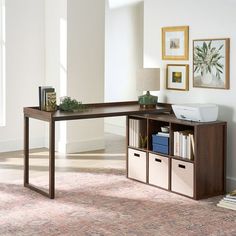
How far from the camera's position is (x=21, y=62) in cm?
723

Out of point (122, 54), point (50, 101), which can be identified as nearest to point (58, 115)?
point (50, 101)

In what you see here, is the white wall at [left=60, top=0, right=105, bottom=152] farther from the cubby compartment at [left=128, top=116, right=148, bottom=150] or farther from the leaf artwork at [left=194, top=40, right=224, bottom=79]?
the leaf artwork at [left=194, top=40, right=224, bottom=79]

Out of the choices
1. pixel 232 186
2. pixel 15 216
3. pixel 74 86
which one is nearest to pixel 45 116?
pixel 15 216

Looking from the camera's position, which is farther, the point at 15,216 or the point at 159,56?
the point at 159,56

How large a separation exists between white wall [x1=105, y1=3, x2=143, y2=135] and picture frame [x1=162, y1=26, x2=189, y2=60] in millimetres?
2569

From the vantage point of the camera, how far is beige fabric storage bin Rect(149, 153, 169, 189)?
16.7 ft

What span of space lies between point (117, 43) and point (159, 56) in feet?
10.0

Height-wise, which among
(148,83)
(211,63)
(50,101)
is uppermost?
(211,63)

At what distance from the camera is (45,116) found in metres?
4.77

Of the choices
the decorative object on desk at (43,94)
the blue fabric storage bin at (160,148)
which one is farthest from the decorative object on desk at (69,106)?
the blue fabric storage bin at (160,148)

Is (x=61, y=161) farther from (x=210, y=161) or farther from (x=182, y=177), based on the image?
(x=210, y=161)

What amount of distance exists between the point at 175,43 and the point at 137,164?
1.32m

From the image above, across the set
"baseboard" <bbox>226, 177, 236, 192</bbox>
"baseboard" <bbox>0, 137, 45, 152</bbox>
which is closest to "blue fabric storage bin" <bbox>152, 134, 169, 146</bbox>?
"baseboard" <bbox>226, 177, 236, 192</bbox>

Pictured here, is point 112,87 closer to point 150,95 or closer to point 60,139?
point 60,139
